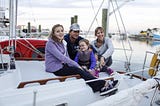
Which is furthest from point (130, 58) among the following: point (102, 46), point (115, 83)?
point (115, 83)

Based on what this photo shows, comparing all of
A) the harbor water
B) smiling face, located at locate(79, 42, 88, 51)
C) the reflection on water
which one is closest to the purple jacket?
smiling face, located at locate(79, 42, 88, 51)

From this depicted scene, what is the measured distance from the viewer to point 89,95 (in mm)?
3545

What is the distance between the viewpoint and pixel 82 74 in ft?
12.7

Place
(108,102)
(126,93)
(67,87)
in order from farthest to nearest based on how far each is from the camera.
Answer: (67,87)
(126,93)
(108,102)

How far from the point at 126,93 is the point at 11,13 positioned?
3138 millimetres

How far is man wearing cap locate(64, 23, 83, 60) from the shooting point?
5.01 metres

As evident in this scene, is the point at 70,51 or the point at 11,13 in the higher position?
the point at 11,13

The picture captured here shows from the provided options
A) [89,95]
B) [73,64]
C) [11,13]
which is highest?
[11,13]

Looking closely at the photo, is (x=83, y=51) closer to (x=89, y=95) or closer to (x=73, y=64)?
(x=73, y=64)

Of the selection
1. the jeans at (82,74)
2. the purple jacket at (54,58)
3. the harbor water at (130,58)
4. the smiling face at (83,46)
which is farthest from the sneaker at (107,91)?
the smiling face at (83,46)

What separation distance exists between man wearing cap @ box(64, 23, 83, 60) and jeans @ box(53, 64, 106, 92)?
3.41ft

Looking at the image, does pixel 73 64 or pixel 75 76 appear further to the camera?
pixel 73 64

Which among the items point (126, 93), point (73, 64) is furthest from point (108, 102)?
point (73, 64)

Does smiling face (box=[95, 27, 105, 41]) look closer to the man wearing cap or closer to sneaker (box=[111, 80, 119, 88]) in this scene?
the man wearing cap
